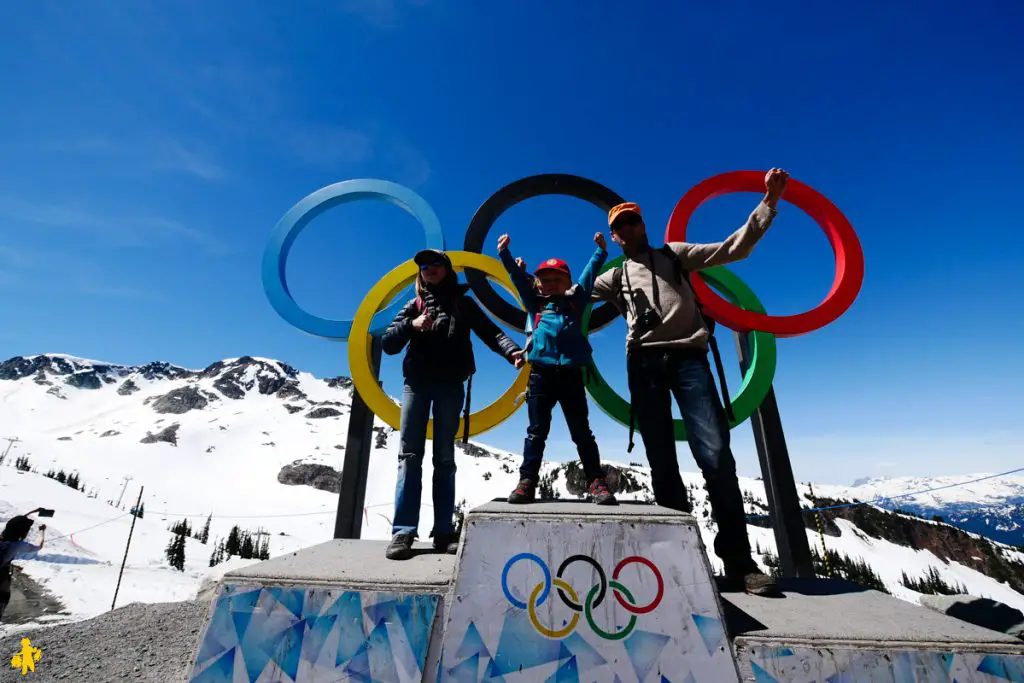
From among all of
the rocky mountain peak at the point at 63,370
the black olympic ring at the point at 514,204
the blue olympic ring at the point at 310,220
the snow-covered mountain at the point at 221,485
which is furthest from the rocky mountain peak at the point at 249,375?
the black olympic ring at the point at 514,204

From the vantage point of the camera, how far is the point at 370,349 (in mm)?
4105

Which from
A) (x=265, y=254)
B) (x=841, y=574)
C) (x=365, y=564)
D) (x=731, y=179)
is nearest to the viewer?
(x=365, y=564)

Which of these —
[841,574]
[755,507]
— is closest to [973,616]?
[841,574]

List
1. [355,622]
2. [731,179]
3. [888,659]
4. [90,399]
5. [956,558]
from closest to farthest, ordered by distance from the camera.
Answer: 1. [888,659]
2. [355,622]
3. [731,179]
4. [956,558]
5. [90,399]

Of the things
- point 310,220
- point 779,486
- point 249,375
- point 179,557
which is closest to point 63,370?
point 249,375

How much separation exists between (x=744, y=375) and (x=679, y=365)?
1.75 meters

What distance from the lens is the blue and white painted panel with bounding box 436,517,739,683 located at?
1.53 m

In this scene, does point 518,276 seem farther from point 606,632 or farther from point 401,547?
point 606,632

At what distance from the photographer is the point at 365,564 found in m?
2.21

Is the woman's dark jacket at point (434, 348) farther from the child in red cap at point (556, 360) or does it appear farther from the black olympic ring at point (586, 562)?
the black olympic ring at point (586, 562)

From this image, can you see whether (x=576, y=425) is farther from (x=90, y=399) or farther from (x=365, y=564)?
(x=90, y=399)

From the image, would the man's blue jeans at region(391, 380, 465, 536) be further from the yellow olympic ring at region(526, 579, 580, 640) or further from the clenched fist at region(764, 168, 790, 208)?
the clenched fist at region(764, 168, 790, 208)

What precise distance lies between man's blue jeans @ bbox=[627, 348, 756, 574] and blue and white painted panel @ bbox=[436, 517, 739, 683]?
745 millimetres

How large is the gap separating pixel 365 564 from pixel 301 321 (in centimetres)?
279
